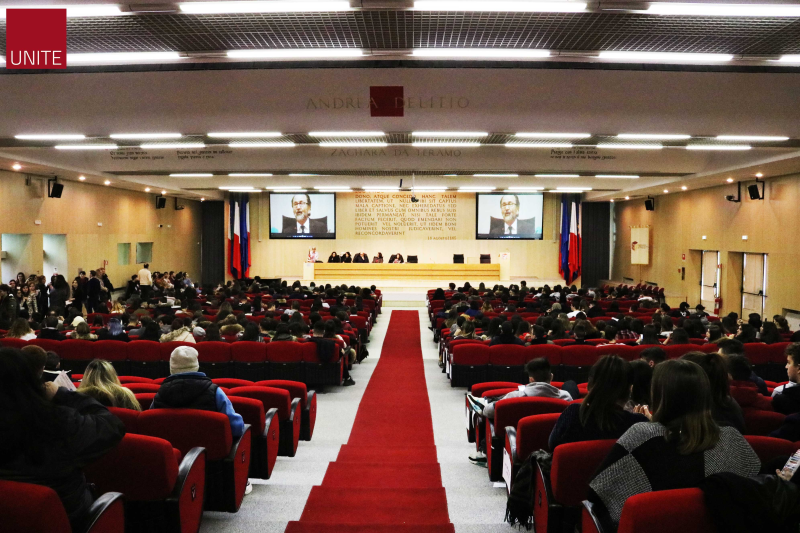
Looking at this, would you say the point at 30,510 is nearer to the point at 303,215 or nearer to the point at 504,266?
the point at 504,266

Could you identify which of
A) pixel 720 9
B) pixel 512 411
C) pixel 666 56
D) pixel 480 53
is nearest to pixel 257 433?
pixel 512 411

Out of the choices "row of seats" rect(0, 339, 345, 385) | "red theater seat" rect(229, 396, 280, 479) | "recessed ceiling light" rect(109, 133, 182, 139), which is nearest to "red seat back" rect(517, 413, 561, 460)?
"red theater seat" rect(229, 396, 280, 479)

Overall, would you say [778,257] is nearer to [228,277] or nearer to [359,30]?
[359,30]

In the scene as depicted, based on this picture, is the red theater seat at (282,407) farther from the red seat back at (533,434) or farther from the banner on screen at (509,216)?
the banner on screen at (509,216)

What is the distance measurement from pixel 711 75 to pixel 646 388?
6.84 m

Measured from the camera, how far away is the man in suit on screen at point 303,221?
26.2 m

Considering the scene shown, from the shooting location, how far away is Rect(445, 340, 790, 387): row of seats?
7.99 m

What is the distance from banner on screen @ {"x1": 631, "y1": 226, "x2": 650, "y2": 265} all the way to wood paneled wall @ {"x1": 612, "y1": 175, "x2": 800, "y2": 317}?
0.34 meters

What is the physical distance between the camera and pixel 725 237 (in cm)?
1789

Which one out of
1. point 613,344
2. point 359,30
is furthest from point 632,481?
point 613,344

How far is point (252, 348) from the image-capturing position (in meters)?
8.22

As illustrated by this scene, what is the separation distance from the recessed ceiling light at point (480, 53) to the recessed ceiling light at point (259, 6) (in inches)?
65.5

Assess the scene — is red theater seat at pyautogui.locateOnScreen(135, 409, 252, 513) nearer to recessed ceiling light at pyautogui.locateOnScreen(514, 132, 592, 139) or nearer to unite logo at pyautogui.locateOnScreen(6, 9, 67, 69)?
unite logo at pyautogui.locateOnScreen(6, 9, 67, 69)

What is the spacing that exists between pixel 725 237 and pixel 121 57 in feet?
55.1
